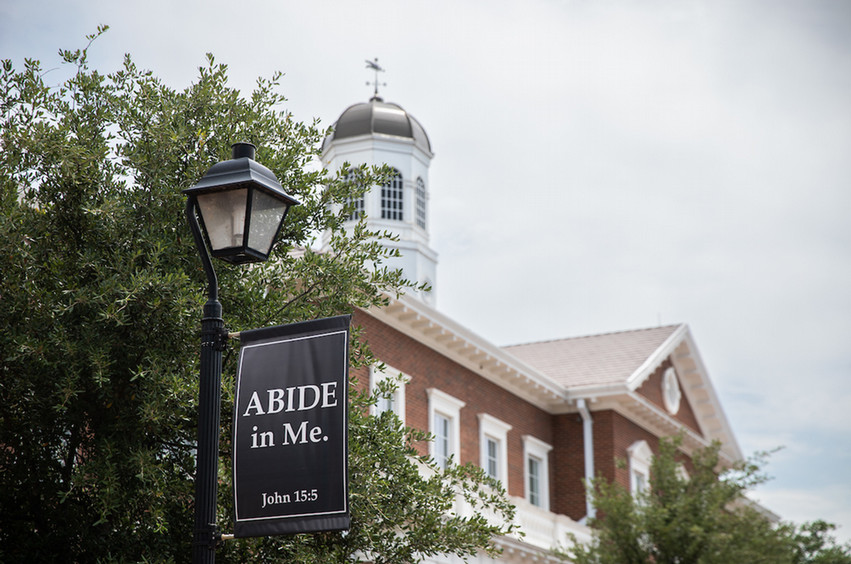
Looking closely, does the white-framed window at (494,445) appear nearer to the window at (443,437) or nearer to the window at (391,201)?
the window at (443,437)

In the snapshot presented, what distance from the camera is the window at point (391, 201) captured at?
95.9 feet

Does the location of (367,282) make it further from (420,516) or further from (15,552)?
(15,552)

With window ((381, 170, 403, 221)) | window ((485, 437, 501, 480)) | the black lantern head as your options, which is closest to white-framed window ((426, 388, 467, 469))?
window ((485, 437, 501, 480))

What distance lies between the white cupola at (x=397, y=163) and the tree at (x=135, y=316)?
1916cm

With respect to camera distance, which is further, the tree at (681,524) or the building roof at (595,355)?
the building roof at (595,355)

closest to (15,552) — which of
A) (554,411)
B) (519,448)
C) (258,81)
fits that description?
(258,81)

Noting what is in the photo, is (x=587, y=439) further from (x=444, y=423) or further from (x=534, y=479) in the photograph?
(x=444, y=423)

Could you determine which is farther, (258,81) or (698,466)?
(698,466)

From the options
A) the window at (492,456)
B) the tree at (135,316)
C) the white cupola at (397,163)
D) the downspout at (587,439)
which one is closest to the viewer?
the tree at (135,316)

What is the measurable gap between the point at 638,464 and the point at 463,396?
6.50m

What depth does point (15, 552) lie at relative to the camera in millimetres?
7988

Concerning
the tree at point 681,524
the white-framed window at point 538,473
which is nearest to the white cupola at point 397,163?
the white-framed window at point 538,473

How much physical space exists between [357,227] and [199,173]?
1517 mm

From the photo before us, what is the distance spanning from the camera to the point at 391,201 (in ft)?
96.2
